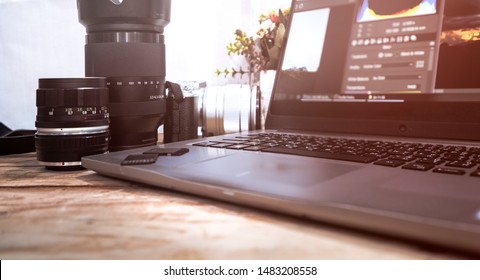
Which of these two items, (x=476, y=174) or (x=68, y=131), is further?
(x=68, y=131)

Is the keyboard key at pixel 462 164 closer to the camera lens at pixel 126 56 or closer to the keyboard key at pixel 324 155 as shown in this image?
the keyboard key at pixel 324 155

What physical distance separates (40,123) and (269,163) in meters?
0.33

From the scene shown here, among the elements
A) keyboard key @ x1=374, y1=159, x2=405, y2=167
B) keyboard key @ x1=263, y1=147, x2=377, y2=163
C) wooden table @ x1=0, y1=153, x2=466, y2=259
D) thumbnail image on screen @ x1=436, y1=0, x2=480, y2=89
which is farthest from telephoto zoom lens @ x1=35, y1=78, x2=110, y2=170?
thumbnail image on screen @ x1=436, y1=0, x2=480, y2=89

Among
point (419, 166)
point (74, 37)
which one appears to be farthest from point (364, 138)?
point (74, 37)

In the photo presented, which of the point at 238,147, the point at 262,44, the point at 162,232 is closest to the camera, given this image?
Result: the point at 162,232

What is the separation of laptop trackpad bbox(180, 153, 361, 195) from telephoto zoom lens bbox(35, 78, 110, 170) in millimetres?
209

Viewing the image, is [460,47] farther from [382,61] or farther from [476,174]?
[476,174]

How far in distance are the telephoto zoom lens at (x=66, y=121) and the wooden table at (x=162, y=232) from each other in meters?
0.13

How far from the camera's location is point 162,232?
0.36 metres

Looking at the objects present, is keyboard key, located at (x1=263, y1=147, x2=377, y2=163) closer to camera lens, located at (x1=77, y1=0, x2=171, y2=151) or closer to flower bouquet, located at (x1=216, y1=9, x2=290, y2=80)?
camera lens, located at (x1=77, y1=0, x2=171, y2=151)

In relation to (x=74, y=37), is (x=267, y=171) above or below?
below

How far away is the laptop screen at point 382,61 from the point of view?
0.62m

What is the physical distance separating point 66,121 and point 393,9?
0.50 m
